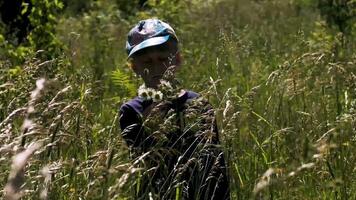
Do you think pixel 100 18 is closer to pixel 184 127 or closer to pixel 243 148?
pixel 243 148

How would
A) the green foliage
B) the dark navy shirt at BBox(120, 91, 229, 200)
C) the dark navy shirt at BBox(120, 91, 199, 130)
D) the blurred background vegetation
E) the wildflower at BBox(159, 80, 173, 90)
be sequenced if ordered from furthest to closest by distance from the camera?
the green foliage, the dark navy shirt at BBox(120, 91, 199, 130), the dark navy shirt at BBox(120, 91, 229, 200), the wildflower at BBox(159, 80, 173, 90), the blurred background vegetation

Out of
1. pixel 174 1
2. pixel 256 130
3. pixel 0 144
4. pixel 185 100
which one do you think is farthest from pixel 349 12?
pixel 0 144

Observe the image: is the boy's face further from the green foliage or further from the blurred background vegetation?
the green foliage

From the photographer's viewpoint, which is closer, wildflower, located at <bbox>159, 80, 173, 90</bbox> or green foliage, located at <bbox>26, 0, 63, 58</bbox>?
wildflower, located at <bbox>159, 80, 173, 90</bbox>

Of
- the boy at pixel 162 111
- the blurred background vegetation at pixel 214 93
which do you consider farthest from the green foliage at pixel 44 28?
the boy at pixel 162 111

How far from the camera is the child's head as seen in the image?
2.56 metres

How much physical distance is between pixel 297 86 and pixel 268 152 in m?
0.25

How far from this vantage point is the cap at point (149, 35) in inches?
102

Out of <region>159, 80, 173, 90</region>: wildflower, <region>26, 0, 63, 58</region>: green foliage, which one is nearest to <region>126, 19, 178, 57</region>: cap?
<region>159, 80, 173, 90</region>: wildflower

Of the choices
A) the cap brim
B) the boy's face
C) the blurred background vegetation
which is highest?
the cap brim

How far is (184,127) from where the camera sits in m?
2.15

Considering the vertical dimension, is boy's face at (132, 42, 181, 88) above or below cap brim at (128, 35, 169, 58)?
below

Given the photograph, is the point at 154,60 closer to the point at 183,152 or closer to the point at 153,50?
the point at 153,50

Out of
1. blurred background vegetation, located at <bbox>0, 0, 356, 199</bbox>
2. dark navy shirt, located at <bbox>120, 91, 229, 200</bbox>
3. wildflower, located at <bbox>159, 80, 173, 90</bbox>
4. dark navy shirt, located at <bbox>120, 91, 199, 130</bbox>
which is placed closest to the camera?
blurred background vegetation, located at <bbox>0, 0, 356, 199</bbox>
